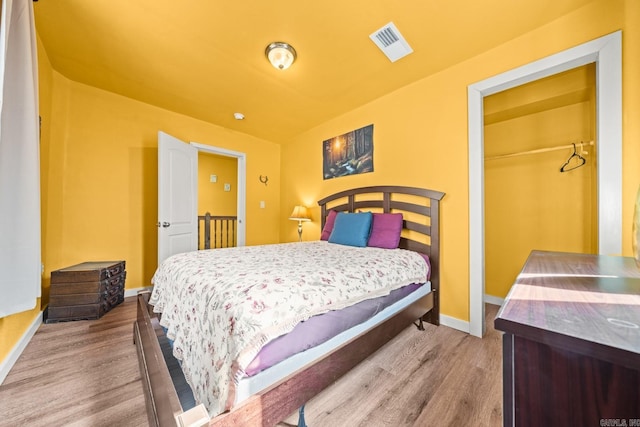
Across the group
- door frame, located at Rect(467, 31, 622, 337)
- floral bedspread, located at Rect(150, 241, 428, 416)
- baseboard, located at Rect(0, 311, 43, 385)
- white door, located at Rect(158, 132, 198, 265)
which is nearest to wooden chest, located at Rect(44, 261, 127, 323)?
Answer: baseboard, located at Rect(0, 311, 43, 385)

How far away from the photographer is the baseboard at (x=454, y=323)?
214 centimetres

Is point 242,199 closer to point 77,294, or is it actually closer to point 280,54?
point 77,294

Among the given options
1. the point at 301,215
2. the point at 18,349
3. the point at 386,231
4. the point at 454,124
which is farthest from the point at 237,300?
the point at 301,215

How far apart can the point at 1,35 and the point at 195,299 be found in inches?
→ 56.5

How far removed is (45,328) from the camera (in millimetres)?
2084

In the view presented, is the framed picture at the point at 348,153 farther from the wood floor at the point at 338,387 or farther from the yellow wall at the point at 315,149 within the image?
the wood floor at the point at 338,387

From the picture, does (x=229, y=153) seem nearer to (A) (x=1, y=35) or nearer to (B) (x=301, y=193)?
(B) (x=301, y=193)

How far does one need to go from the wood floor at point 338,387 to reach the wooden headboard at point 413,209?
0.74 m

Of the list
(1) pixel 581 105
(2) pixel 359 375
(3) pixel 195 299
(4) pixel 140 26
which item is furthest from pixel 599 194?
(4) pixel 140 26

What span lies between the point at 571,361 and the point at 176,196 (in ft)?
11.8

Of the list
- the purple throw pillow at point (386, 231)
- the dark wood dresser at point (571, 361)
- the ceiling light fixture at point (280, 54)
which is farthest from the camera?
the purple throw pillow at point (386, 231)

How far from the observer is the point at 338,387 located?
1.42 metres


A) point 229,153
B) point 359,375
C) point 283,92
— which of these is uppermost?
point 283,92

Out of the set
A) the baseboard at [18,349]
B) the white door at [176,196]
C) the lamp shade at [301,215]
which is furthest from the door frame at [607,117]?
the baseboard at [18,349]
